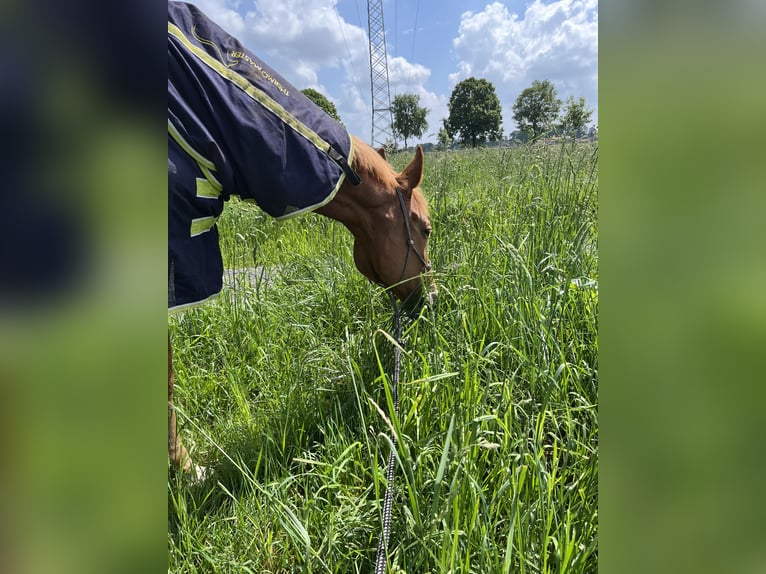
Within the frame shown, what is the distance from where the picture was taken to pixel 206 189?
1233 millimetres

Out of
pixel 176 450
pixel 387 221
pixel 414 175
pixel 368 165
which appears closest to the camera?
pixel 176 450

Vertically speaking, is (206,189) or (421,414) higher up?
(206,189)

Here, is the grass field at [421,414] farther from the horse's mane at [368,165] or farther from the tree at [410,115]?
the tree at [410,115]

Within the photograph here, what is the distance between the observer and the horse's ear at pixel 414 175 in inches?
77.6

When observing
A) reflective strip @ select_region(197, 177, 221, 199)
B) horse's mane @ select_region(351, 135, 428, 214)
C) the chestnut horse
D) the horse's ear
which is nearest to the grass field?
the chestnut horse

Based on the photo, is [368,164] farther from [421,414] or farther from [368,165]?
[421,414]

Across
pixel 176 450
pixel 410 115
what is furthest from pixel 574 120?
pixel 410 115

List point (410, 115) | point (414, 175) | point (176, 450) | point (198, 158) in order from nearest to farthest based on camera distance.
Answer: point (198, 158)
point (176, 450)
point (414, 175)
point (410, 115)

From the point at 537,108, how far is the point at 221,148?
174 cm

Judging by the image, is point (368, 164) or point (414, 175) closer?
point (368, 164)
